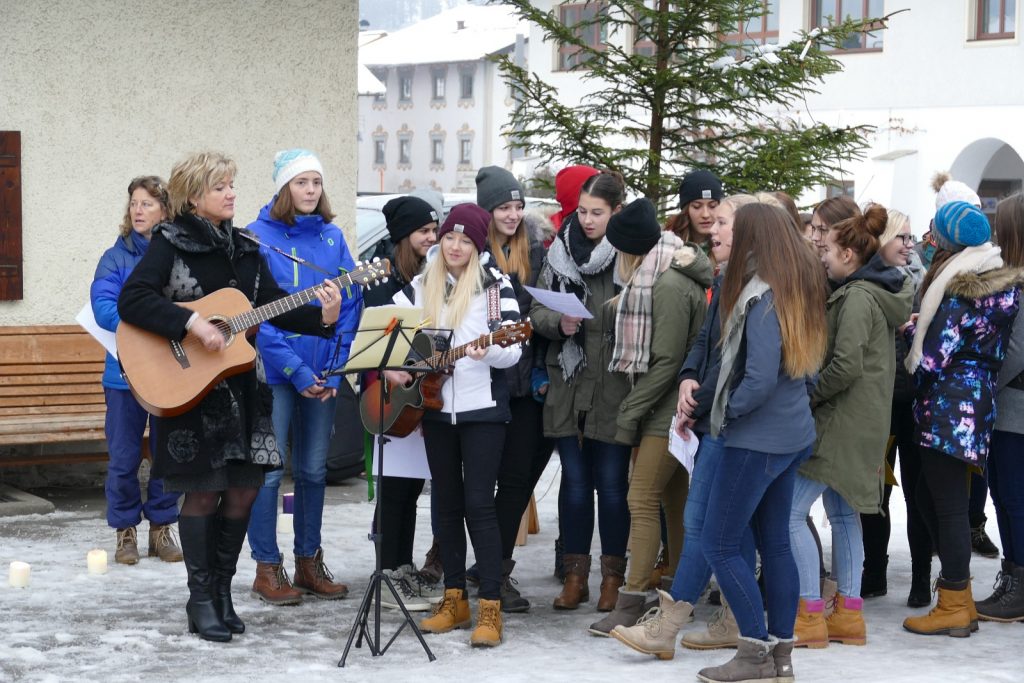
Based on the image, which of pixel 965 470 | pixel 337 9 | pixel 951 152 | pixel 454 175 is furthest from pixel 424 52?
pixel 965 470

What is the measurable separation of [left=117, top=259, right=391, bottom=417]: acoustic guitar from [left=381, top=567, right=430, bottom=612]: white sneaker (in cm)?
137

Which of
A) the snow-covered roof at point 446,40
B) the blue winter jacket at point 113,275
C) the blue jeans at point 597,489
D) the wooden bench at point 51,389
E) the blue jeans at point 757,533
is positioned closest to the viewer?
the blue jeans at point 757,533

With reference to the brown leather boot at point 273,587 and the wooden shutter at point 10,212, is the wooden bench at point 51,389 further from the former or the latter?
the brown leather boot at point 273,587

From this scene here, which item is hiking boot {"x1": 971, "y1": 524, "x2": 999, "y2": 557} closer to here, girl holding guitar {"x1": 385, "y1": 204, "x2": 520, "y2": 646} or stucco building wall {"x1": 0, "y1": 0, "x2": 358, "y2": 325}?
girl holding guitar {"x1": 385, "y1": 204, "x2": 520, "y2": 646}

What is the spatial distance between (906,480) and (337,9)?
16.7ft

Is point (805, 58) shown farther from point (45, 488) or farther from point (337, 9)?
point (45, 488)

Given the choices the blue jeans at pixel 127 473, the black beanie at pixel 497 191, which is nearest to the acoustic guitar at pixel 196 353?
the black beanie at pixel 497 191

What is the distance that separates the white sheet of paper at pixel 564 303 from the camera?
6090 millimetres

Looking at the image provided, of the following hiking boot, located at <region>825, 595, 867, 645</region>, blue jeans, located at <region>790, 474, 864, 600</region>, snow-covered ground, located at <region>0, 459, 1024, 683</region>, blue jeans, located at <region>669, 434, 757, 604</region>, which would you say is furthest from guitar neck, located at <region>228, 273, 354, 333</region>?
hiking boot, located at <region>825, 595, 867, 645</region>

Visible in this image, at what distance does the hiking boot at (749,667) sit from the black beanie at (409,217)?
2482 mm

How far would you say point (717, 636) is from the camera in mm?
6043

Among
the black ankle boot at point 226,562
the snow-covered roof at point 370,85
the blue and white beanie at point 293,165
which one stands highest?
the snow-covered roof at point 370,85

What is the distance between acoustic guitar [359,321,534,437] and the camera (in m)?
5.94

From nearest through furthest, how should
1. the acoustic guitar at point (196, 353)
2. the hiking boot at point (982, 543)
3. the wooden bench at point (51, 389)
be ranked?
the acoustic guitar at point (196, 353) < the hiking boot at point (982, 543) < the wooden bench at point (51, 389)
